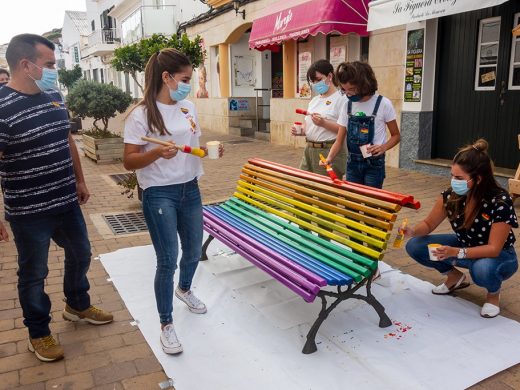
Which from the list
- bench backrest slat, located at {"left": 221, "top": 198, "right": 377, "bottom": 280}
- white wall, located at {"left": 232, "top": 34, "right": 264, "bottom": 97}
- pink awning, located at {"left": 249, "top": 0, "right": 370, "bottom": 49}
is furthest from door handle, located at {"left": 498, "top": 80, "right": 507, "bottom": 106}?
white wall, located at {"left": 232, "top": 34, "right": 264, "bottom": 97}

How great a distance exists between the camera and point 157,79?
109 inches

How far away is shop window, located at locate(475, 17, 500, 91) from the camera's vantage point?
23.1 feet

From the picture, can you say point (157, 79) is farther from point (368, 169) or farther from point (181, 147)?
point (368, 169)

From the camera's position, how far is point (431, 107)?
816 cm

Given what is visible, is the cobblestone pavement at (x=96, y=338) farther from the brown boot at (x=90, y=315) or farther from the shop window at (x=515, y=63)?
the shop window at (x=515, y=63)

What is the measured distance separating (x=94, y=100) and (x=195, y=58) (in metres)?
2.44

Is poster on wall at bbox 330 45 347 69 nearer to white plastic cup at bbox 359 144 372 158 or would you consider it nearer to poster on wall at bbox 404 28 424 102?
poster on wall at bbox 404 28 424 102

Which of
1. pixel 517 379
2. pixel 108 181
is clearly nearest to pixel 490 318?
pixel 517 379

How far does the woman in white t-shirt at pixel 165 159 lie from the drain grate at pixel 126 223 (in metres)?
2.70

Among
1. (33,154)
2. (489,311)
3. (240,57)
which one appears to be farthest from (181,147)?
(240,57)

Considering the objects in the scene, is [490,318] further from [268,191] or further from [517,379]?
[268,191]

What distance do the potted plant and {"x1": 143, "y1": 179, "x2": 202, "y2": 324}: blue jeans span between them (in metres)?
7.76

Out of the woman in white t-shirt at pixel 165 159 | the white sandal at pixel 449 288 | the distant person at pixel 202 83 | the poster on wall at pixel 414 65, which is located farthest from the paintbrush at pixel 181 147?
the distant person at pixel 202 83

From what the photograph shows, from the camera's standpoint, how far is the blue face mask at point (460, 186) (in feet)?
10.2
